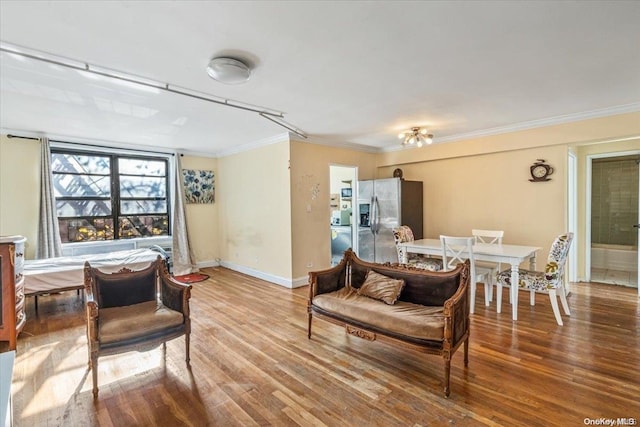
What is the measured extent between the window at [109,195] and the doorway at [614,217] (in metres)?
8.16

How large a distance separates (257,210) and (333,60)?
376 cm

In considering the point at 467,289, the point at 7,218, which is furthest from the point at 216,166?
the point at 467,289

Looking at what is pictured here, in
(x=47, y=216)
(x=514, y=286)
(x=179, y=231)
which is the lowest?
(x=514, y=286)

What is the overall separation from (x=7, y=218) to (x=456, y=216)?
285 inches

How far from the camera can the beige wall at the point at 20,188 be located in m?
4.77

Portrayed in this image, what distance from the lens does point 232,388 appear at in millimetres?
2373

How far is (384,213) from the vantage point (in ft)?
19.0

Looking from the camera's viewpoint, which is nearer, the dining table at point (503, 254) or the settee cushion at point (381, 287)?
the settee cushion at point (381, 287)

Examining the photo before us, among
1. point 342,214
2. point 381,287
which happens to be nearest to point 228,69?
point 381,287

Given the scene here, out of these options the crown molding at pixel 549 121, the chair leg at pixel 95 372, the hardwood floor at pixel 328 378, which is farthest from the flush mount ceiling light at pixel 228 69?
the crown molding at pixel 549 121

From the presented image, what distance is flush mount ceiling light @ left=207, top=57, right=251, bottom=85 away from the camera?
245 centimetres

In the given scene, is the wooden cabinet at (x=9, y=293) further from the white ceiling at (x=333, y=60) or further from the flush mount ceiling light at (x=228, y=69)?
the flush mount ceiling light at (x=228, y=69)

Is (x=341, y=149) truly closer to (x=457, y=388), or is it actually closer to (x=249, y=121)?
(x=249, y=121)

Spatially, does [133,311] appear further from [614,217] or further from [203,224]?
[614,217]
